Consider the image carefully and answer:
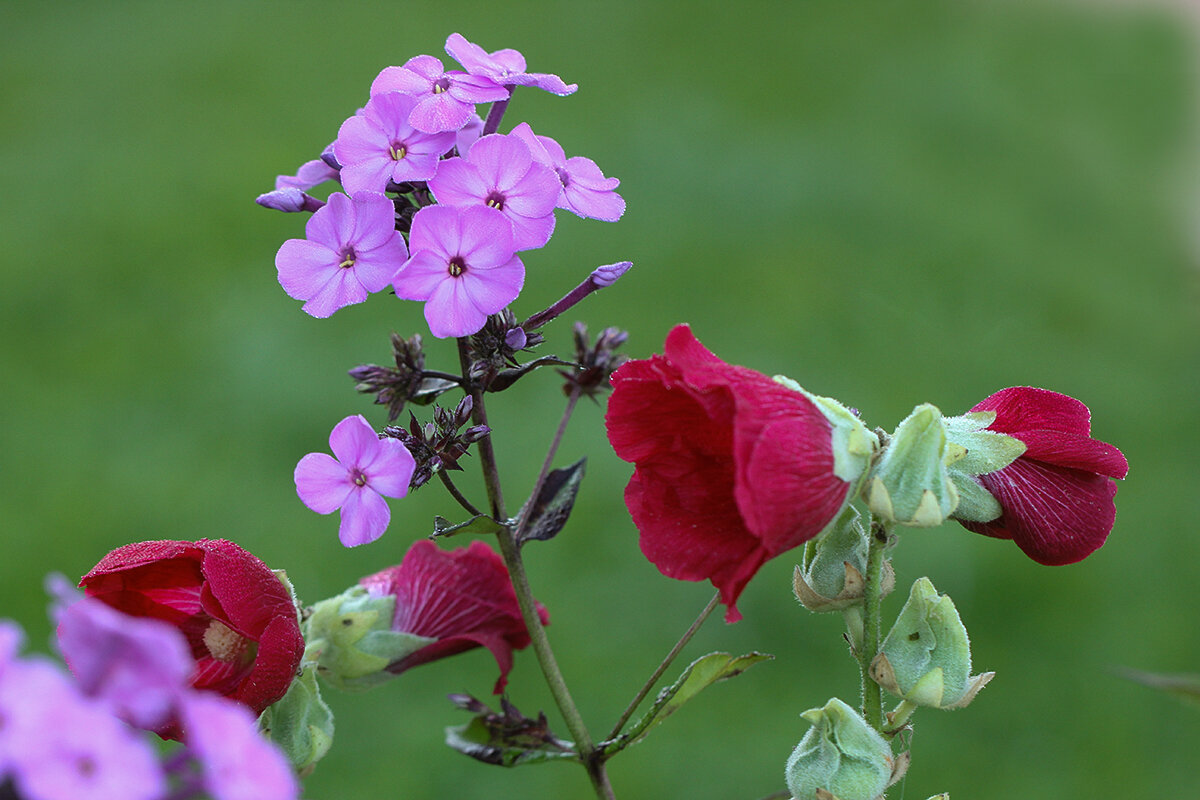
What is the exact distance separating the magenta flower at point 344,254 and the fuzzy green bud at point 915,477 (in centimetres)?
20

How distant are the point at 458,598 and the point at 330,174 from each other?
206 millimetres

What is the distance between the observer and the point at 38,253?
2.53 m

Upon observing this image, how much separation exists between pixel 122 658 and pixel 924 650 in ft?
1.07

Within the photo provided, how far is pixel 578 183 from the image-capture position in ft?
1.80

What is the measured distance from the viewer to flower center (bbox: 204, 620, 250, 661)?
53cm

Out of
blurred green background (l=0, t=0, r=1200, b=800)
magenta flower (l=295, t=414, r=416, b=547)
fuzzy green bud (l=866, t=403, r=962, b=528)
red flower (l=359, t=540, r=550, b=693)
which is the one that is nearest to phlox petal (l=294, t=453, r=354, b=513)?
magenta flower (l=295, t=414, r=416, b=547)

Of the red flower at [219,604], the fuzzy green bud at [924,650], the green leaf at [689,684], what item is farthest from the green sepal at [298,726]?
the fuzzy green bud at [924,650]

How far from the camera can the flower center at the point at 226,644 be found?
0.53 m

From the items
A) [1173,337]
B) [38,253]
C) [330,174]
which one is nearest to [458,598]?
[330,174]

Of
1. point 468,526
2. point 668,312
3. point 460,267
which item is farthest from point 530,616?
point 668,312

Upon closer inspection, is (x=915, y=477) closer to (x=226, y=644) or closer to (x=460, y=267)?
(x=460, y=267)

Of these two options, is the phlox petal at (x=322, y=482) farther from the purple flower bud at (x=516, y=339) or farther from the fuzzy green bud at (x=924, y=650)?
the fuzzy green bud at (x=924, y=650)

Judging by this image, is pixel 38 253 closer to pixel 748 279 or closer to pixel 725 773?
pixel 748 279

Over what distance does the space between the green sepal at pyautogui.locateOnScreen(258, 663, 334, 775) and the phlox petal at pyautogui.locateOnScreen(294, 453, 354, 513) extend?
9cm
